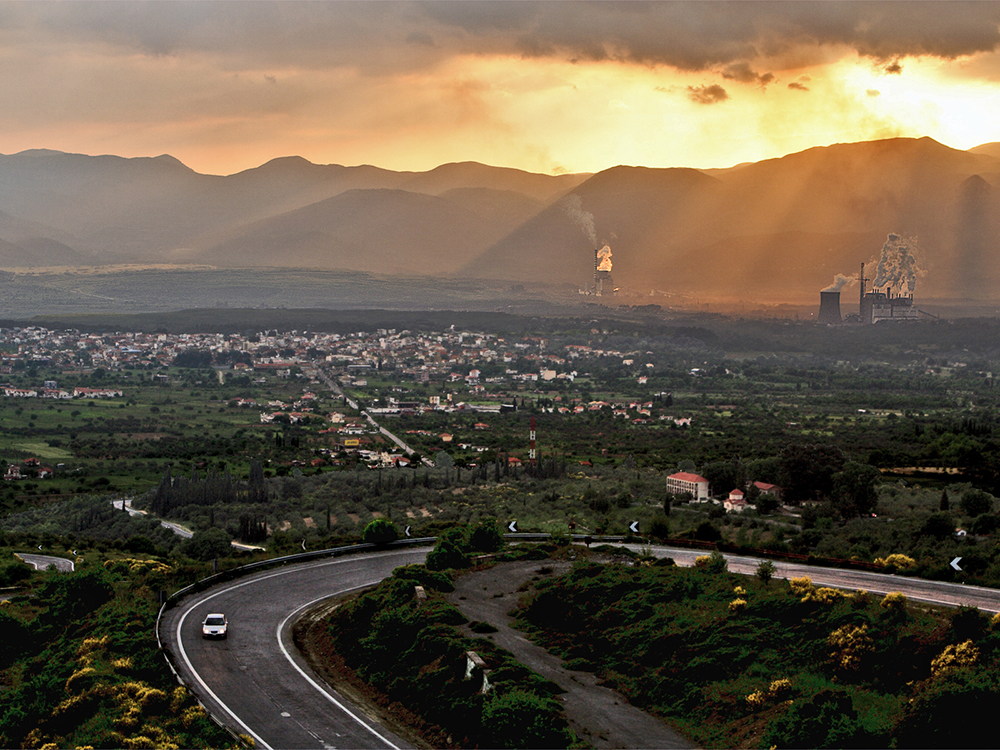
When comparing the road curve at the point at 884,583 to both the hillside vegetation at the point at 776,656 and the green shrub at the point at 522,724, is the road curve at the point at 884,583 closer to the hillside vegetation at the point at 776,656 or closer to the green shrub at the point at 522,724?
the hillside vegetation at the point at 776,656

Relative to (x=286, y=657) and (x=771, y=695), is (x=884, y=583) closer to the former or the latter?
(x=771, y=695)

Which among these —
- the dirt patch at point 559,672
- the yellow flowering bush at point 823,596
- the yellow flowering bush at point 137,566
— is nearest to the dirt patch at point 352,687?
the dirt patch at point 559,672

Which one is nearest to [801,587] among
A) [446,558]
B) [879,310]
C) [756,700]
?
[756,700]

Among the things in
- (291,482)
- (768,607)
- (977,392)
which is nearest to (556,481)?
(291,482)

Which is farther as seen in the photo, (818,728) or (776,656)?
(776,656)

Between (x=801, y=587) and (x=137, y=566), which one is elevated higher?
(x=801, y=587)

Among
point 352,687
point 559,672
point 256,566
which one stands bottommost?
point 352,687

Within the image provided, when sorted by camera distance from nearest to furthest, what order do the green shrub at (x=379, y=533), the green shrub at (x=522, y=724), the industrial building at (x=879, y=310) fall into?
the green shrub at (x=522, y=724)
the green shrub at (x=379, y=533)
the industrial building at (x=879, y=310)
